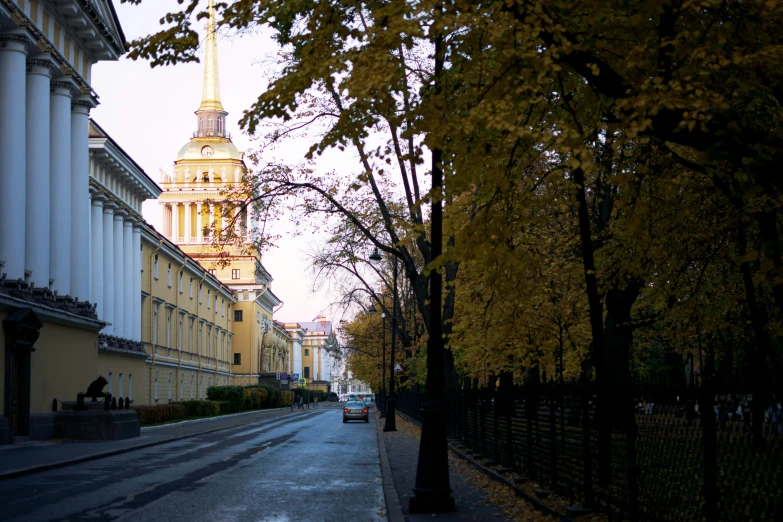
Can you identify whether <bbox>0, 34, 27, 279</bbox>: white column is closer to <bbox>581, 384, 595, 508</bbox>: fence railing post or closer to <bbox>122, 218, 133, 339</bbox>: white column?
<bbox>122, 218, 133, 339</bbox>: white column

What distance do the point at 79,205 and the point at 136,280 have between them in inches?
685

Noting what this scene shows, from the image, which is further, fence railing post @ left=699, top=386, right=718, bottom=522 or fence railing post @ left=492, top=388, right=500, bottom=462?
fence railing post @ left=492, top=388, right=500, bottom=462

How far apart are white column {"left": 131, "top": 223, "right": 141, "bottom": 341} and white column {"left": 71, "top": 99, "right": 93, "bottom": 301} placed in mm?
16224

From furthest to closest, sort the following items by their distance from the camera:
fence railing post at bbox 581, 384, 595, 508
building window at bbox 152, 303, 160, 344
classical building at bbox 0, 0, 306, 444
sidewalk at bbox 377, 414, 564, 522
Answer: building window at bbox 152, 303, 160, 344 < classical building at bbox 0, 0, 306, 444 < sidewalk at bbox 377, 414, 564, 522 < fence railing post at bbox 581, 384, 595, 508

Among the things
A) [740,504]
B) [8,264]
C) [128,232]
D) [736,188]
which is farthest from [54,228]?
[740,504]

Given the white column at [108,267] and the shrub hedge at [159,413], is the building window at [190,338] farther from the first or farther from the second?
the white column at [108,267]

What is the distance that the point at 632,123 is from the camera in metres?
7.88

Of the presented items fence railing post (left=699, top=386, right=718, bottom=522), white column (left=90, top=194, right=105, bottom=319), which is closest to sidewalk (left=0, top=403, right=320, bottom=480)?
white column (left=90, top=194, right=105, bottom=319)

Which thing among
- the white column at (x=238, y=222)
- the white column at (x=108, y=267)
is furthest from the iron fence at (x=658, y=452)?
the white column at (x=108, y=267)

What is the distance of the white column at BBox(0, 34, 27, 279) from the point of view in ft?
93.7

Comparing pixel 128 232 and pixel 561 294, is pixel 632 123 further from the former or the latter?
pixel 128 232

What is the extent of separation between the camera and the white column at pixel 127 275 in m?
49.7

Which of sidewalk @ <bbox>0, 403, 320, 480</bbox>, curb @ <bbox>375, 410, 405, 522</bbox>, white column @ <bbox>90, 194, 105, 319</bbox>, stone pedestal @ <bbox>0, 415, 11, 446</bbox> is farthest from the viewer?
white column @ <bbox>90, 194, 105, 319</bbox>

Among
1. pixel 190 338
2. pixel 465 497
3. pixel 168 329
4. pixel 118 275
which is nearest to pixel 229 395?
pixel 190 338
